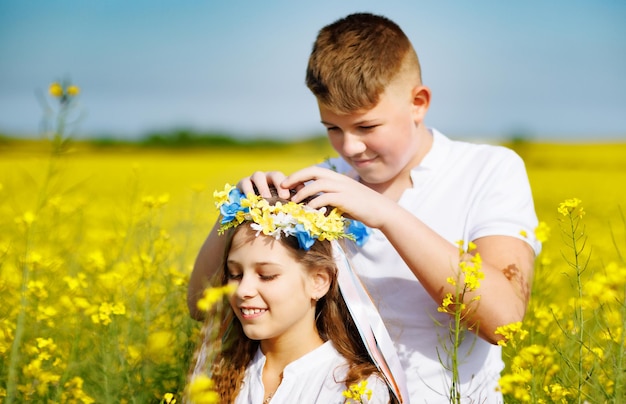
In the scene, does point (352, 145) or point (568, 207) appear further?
point (352, 145)

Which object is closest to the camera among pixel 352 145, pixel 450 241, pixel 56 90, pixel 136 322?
pixel 56 90

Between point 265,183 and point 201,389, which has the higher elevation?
point 265,183

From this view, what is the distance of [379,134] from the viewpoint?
237cm

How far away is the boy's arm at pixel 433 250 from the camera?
1.99 meters

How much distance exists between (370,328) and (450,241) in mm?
512

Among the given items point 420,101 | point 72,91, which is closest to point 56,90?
point 72,91

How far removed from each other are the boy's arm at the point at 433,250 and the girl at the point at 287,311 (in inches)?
3.0

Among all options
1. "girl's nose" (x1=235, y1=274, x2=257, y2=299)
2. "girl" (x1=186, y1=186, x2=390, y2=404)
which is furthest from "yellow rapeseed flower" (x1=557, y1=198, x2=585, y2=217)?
"girl's nose" (x1=235, y1=274, x2=257, y2=299)

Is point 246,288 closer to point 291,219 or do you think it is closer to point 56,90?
point 291,219

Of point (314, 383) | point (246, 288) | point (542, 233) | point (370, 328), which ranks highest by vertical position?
point (542, 233)

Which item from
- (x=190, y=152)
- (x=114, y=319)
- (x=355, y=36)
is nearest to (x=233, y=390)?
(x=114, y=319)

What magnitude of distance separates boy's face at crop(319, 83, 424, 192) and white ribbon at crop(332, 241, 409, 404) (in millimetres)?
351

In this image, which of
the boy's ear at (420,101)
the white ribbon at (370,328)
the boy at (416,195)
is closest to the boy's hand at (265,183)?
Answer: the boy at (416,195)

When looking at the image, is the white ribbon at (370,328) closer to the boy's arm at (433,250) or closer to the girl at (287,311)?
the girl at (287,311)
